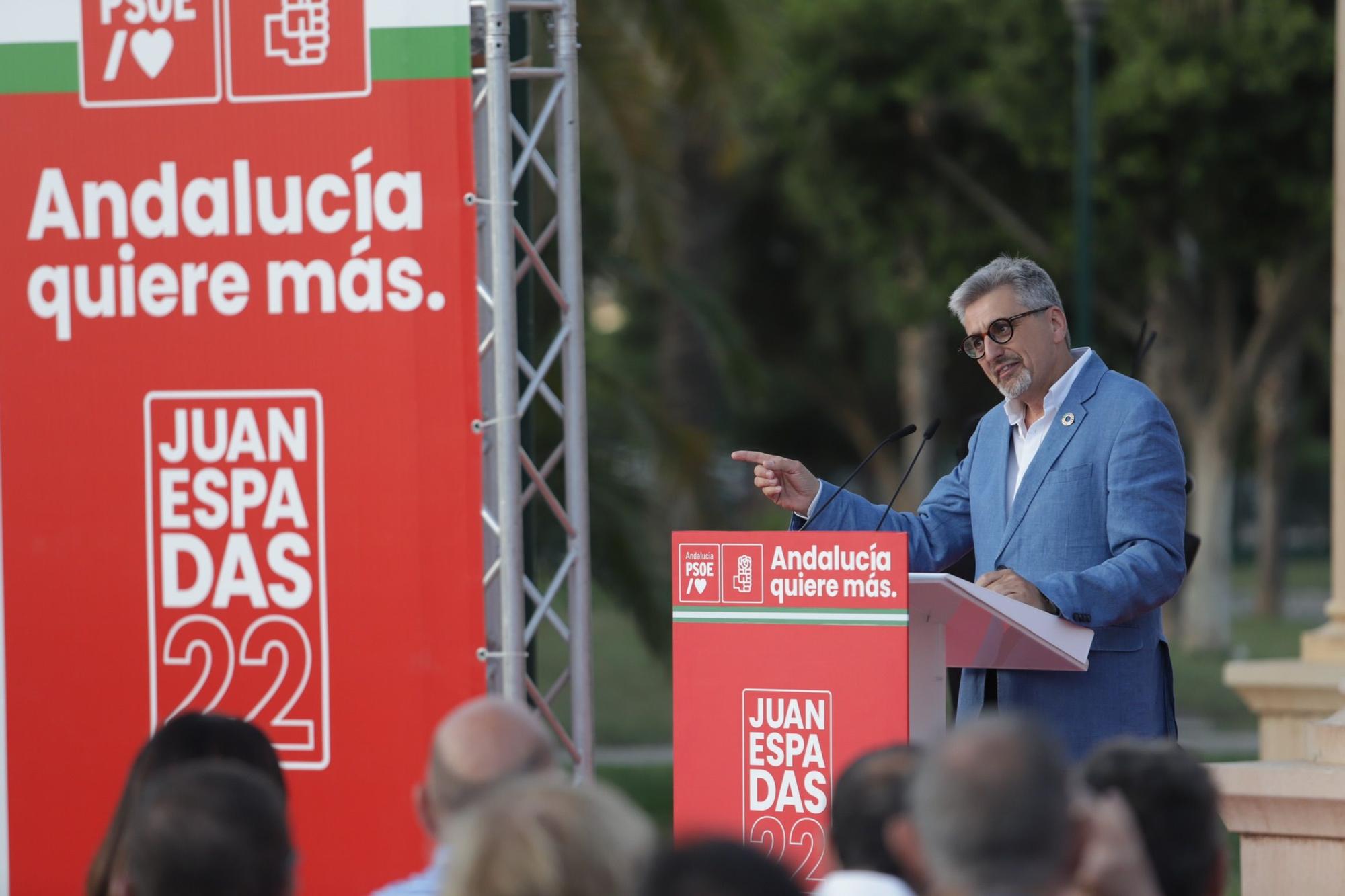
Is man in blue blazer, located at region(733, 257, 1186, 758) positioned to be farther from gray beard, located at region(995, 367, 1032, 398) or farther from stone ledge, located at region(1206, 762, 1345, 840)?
stone ledge, located at region(1206, 762, 1345, 840)

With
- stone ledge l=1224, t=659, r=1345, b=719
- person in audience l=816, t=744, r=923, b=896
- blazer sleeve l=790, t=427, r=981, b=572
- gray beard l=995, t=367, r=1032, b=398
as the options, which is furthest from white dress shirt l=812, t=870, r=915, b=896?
stone ledge l=1224, t=659, r=1345, b=719

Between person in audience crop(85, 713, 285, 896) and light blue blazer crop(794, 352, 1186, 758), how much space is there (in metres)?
1.77

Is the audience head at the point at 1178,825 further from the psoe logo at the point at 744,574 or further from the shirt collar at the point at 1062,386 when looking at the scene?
the shirt collar at the point at 1062,386

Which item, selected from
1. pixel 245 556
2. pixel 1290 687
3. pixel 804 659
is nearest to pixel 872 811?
pixel 804 659

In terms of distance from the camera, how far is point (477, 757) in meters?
2.93

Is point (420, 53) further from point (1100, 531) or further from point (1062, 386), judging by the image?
point (1100, 531)

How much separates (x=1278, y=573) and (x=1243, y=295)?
24.3 ft

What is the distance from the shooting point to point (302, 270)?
5.21m

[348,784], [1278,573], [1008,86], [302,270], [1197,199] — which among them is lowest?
[1278,573]

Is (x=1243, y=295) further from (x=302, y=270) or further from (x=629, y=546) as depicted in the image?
(x=302, y=270)

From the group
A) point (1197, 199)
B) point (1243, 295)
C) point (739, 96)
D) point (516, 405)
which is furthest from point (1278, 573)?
point (516, 405)

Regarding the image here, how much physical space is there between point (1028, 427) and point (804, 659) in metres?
1.08

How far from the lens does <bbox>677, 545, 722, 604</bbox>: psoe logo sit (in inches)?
169

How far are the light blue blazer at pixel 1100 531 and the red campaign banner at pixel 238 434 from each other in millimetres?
1230
